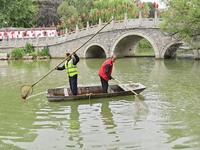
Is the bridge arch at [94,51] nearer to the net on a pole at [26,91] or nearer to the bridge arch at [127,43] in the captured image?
the bridge arch at [127,43]

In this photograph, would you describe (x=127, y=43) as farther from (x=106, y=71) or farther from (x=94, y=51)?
(x=106, y=71)

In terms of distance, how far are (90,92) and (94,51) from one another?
22.4 meters

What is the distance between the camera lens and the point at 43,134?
302 inches

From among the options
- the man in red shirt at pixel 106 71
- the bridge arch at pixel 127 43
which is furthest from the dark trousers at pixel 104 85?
the bridge arch at pixel 127 43

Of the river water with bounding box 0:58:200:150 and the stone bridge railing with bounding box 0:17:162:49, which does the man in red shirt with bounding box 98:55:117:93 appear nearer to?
the river water with bounding box 0:58:200:150

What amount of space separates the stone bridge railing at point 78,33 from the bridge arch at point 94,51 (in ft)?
4.66

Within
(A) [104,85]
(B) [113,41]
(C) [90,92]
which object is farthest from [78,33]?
(A) [104,85]

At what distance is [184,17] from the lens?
65.0 feet

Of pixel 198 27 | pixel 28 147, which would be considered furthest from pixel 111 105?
pixel 198 27

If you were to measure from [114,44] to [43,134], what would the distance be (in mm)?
23433

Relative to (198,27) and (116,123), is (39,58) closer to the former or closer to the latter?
(198,27)

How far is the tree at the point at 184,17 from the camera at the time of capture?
62.5 feet

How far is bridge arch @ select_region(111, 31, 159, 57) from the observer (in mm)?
28491

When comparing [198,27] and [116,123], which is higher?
[198,27]
